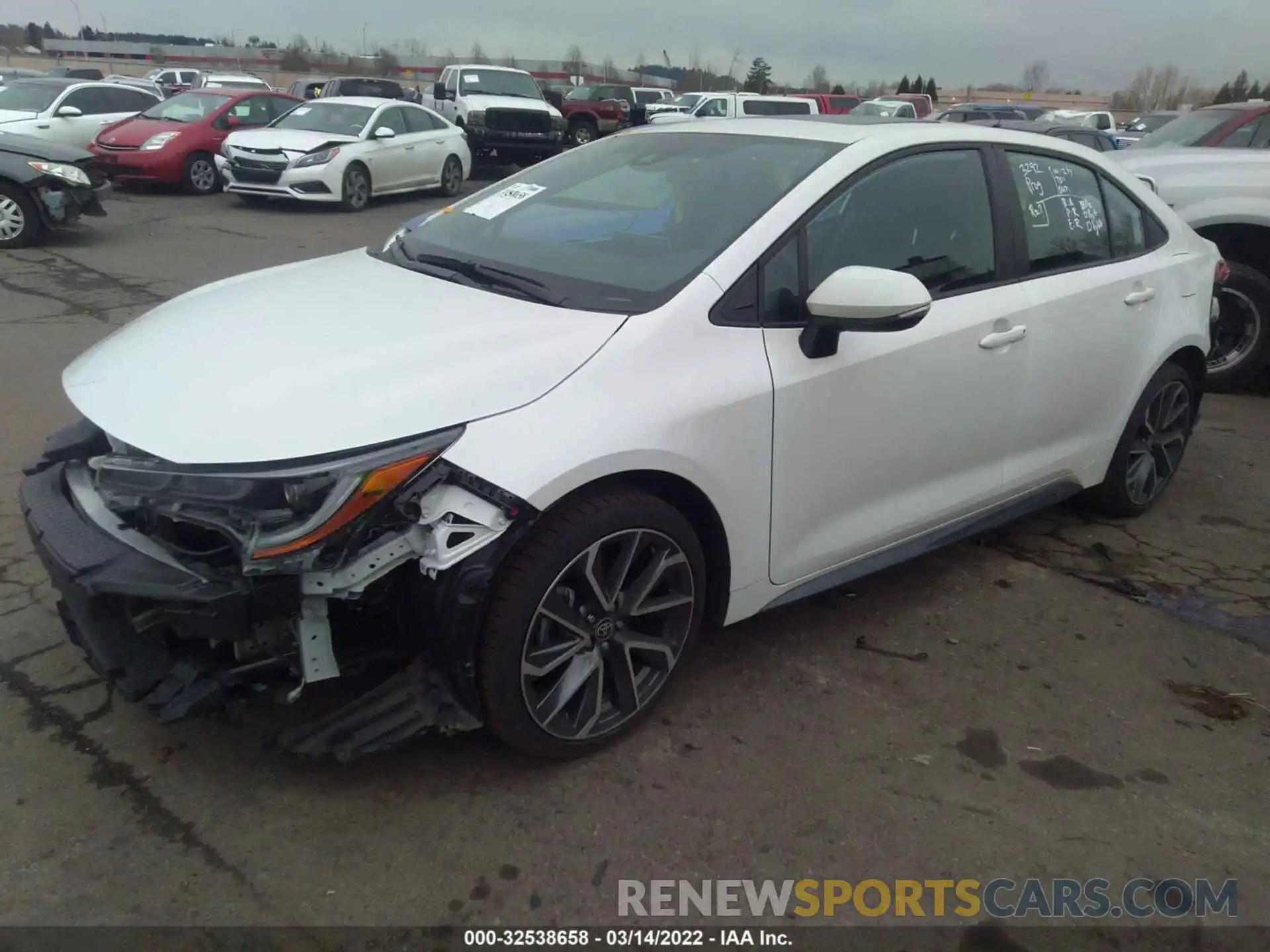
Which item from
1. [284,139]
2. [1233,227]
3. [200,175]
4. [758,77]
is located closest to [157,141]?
[200,175]

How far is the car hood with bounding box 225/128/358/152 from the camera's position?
12.9 meters

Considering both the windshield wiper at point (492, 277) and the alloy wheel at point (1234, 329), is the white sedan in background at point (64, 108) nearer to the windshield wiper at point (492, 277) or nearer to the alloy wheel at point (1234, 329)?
the windshield wiper at point (492, 277)

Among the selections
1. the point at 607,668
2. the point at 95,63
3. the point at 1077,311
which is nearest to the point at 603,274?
the point at 607,668

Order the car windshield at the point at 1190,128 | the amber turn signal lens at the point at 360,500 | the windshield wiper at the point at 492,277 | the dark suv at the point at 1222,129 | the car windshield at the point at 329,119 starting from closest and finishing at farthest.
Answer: the amber turn signal lens at the point at 360,500 → the windshield wiper at the point at 492,277 → the dark suv at the point at 1222,129 → the car windshield at the point at 1190,128 → the car windshield at the point at 329,119

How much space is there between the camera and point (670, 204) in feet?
10.7

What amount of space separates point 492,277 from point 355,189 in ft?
37.3

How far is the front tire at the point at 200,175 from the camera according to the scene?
14.2m

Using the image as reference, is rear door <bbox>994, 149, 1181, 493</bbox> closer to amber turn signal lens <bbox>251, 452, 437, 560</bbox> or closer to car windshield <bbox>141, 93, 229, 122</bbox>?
amber turn signal lens <bbox>251, 452, 437, 560</bbox>

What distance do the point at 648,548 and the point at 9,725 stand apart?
1896 mm

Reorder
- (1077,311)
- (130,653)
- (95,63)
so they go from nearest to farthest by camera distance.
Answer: (130,653), (1077,311), (95,63)

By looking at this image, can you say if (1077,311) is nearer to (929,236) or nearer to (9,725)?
(929,236)

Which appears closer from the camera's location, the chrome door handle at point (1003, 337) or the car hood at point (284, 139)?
the chrome door handle at point (1003, 337)

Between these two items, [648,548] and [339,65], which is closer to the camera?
[648,548]

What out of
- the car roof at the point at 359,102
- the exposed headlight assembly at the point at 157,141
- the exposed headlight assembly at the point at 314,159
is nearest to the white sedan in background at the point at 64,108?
the exposed headlight assembly at the point at 157,141
